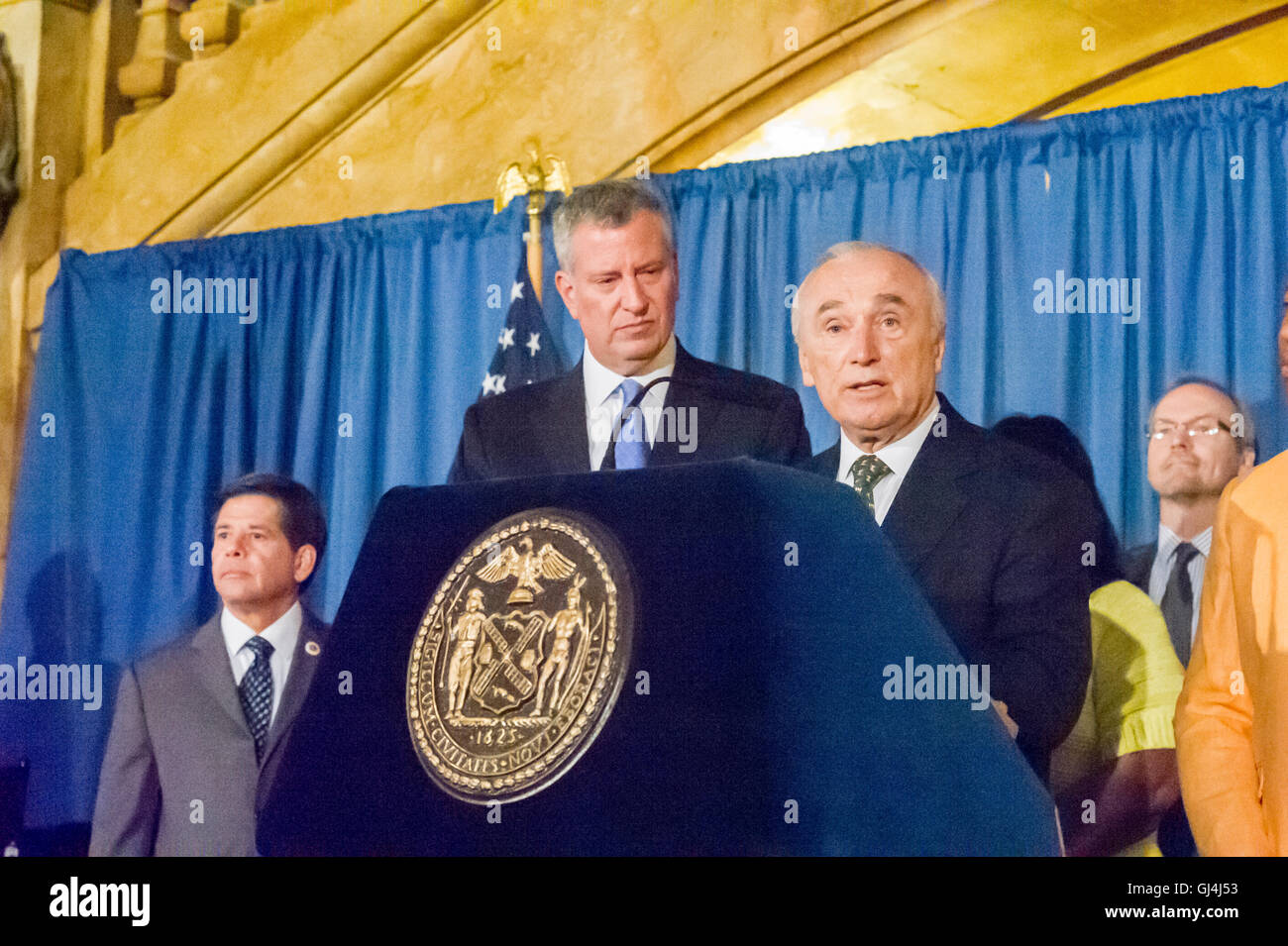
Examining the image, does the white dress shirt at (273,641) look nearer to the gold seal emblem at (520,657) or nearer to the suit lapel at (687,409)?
the suit lapel at (687,409)

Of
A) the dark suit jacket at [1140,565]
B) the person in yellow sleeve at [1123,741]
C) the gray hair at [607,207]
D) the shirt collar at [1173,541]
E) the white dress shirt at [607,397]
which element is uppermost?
the gray hair at [607,207]

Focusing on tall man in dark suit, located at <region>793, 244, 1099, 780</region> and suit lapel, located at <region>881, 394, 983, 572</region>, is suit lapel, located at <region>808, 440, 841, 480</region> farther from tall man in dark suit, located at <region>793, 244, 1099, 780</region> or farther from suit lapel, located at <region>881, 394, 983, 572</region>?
suit lapel, located at <region>881, 394, 983, 572</region>

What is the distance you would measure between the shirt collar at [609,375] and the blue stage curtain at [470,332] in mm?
96

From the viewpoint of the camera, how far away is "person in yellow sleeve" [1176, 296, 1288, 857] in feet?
10.1

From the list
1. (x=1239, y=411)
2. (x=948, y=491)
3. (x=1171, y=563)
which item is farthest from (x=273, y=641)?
(x=1239, y=411)

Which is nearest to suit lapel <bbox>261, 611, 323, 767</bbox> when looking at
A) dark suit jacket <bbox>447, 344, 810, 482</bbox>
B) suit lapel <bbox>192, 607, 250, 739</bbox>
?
suit lapel <bbox>192, 607, 250, 739</bbox>

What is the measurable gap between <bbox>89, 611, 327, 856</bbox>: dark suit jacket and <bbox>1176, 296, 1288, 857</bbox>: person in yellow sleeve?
8.58 feet

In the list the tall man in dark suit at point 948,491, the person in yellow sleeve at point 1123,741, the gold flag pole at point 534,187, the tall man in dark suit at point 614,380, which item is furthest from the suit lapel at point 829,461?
the gold flag pole at point 534,187

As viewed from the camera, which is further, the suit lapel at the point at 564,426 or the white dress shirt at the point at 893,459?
the suit lapel at the point at 564,426

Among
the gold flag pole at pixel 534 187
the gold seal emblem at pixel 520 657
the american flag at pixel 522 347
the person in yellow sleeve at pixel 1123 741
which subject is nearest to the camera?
the gold seal emblem at pixel 520 657

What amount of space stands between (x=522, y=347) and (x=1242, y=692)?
8.40ft

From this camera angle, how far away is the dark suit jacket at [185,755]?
453 cm
